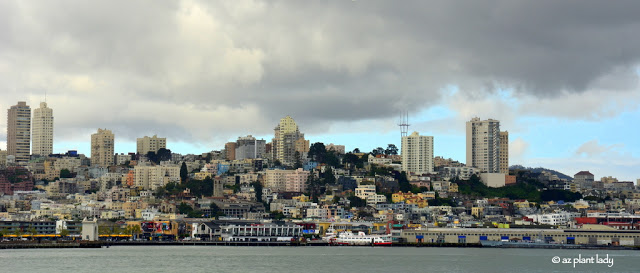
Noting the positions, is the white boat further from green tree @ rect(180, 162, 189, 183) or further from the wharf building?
green tree @ rect(180, 162, 189, 183)

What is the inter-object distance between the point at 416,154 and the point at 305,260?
95.7 meters

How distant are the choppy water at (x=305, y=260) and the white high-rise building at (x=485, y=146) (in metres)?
73.3

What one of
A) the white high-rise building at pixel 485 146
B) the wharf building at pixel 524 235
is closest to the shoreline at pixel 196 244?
the wharf building at pixel 524 235

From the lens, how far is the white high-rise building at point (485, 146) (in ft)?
590

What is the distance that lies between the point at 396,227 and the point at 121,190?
181 feet

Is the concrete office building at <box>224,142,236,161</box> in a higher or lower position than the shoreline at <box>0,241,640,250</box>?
higher

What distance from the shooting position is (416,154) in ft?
594

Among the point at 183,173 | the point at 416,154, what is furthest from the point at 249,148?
the point at 416,154

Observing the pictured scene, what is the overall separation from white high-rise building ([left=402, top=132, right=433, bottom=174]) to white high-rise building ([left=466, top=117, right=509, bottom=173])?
7382 mm

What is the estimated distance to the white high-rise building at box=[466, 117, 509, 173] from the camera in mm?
179875

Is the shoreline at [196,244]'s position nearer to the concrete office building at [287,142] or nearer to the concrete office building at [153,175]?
the concrete office building at [153,175]

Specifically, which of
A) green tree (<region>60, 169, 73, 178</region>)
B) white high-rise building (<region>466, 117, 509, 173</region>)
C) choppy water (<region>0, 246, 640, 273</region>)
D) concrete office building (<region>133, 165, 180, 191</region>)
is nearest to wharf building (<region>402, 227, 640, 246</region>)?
choppy water (<region>0, 246, 640, 273</region>)

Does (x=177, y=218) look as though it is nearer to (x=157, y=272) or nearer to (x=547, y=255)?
(x=547, y=255)

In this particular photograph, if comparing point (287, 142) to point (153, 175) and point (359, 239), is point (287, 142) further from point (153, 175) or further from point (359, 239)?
point (359, 239)
